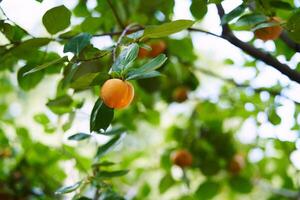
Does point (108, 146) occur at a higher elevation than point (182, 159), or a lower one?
higher

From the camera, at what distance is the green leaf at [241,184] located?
59.9 inches

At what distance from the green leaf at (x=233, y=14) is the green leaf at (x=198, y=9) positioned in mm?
45

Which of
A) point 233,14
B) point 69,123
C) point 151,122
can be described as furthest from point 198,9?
point 151,122

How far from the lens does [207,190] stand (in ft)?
4.85

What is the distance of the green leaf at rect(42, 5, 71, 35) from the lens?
793 mm

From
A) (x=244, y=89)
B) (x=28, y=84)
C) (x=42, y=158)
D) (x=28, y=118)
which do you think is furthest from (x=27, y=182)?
(x=28, y=118)

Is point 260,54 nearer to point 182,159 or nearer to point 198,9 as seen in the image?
point 198,9

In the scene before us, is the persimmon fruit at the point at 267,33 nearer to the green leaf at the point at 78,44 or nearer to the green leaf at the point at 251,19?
the green leaf at the point at 251,19

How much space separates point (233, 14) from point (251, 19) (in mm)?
31

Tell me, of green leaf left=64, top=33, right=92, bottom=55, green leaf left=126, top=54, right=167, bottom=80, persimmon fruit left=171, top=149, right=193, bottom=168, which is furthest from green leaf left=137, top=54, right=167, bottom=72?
persimmon fruit left=171, top=149, right=193, bottom=168

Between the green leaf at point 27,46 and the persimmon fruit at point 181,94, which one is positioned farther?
the persimmon fruit at point 181,94

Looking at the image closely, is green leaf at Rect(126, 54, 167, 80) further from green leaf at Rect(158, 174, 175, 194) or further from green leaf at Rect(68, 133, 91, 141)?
green leaf at Rect(158, 174, 175, 194)

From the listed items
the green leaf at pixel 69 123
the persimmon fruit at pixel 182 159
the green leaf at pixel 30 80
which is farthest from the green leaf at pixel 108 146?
the persimmon fruit at pixel 182 159

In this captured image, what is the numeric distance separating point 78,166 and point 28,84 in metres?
0.22
